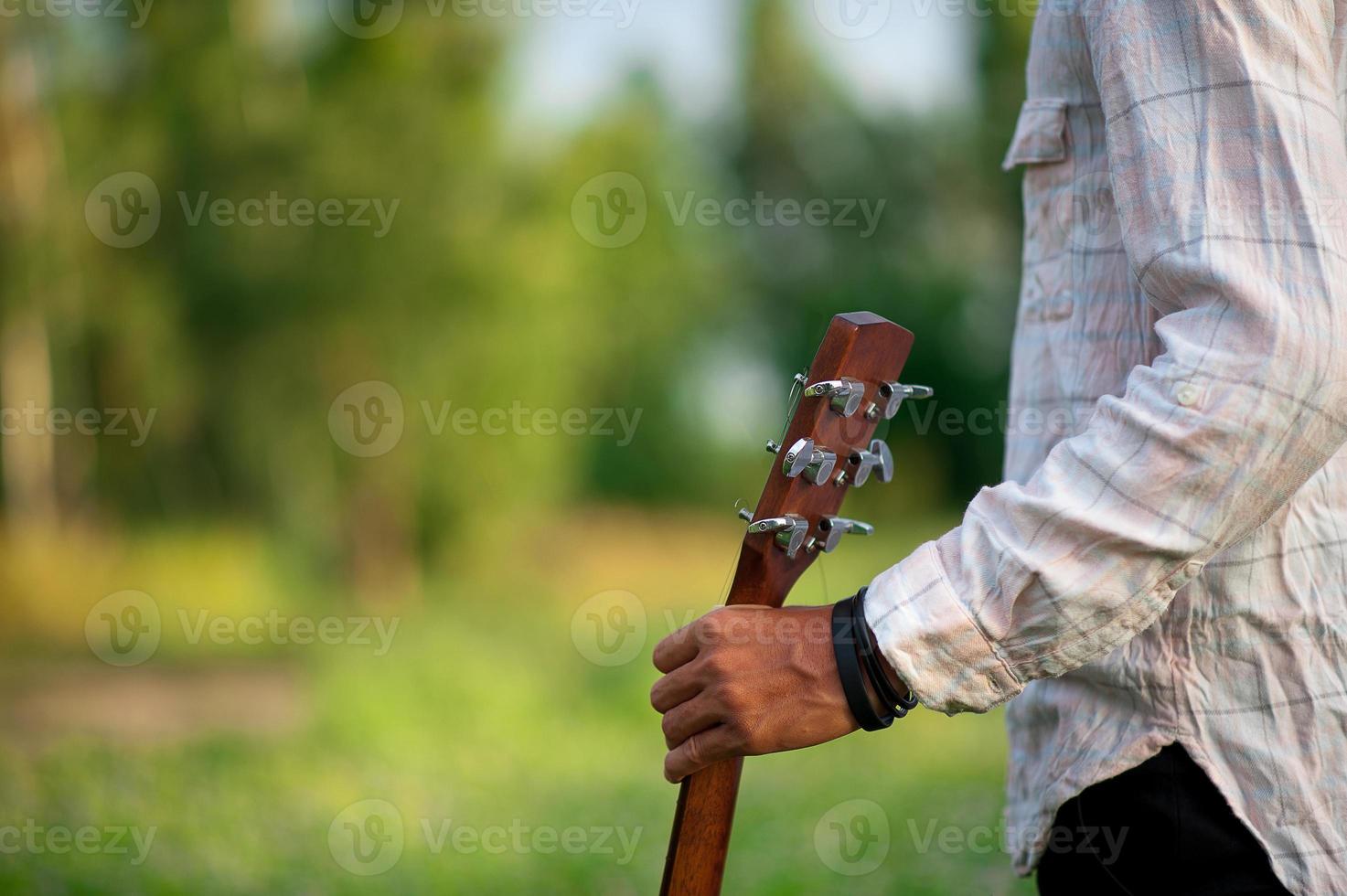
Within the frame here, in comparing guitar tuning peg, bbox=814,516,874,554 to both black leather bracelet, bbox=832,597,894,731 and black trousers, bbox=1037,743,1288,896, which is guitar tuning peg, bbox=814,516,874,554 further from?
black trousers, bbox=1037,743,1288,896

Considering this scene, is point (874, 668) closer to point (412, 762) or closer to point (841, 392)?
point (841, 392)

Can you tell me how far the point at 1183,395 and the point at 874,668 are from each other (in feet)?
1.22

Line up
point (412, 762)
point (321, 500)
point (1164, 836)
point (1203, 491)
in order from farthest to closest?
point (321, 500), point (412, 762), point (1164, 836), point (1203, 491)

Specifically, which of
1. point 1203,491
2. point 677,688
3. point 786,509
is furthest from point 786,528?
point 1203,491

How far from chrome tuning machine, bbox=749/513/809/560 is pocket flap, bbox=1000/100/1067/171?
0.53 meters

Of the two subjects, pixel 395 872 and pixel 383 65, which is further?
pixel 383 65

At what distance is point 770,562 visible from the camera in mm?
1327

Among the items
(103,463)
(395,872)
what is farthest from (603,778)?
(103,463)

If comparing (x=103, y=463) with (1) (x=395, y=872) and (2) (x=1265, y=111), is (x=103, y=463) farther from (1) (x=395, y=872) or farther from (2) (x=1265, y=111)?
(2) (x=1265, y=111)

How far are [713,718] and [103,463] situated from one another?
8751 millimetres

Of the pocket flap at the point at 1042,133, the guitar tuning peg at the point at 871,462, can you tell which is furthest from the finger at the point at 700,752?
the pocket flap at the point at 1042,133

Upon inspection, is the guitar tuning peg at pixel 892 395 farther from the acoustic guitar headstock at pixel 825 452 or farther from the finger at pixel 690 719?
the finger at pixel 690 719

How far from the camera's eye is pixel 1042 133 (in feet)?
4.41

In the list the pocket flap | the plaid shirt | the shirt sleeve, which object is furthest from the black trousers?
the pocket flap
